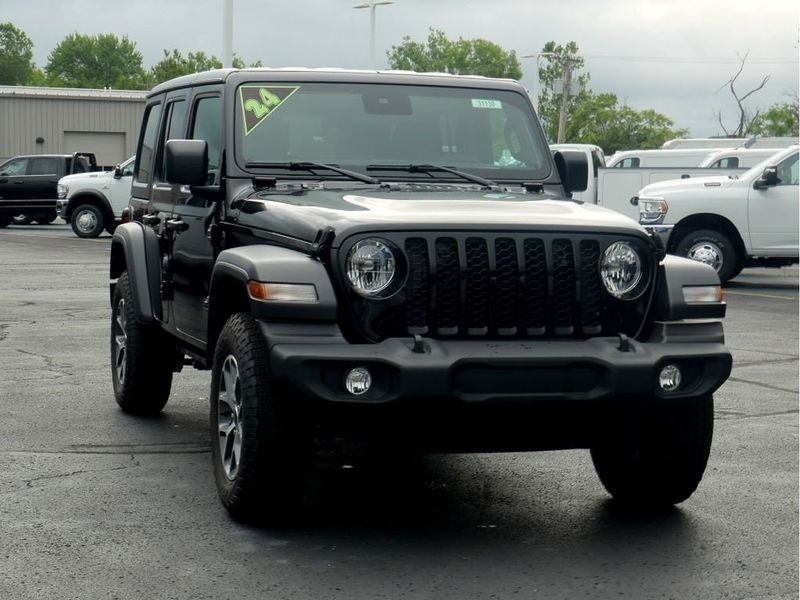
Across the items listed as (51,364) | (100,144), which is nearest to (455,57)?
(100,144)

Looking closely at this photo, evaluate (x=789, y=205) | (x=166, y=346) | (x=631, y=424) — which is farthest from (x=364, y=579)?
(x=789, y=205)

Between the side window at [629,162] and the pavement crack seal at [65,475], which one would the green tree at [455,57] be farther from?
the pavement crack seal at [65,475]

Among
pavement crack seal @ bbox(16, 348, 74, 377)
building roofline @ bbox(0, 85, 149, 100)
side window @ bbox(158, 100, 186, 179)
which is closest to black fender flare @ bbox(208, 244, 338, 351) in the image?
side window @ bbox(158, 100, 186, 179)

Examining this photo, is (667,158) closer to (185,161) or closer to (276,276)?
(185,161)

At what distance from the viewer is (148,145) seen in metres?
8.36

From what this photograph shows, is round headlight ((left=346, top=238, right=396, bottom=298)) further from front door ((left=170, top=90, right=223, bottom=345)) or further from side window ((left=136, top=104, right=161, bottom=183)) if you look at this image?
side window ((left=136, top=104, right=161, bottom=183))

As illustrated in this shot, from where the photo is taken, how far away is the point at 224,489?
5.75 meters

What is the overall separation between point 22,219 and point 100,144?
21.4 meters

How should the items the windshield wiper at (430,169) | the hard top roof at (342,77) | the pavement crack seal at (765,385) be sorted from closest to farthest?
the windshield wiper at (430,169), the hard top roof at (342,77), the pavement crack seal at (765,385)

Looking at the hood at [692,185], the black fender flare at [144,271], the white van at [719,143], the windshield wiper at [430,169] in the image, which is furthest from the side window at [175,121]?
the white van at [719,143]

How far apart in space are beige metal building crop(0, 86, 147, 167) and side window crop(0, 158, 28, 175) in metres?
21.3

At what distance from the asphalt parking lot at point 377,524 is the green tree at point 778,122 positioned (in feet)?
243

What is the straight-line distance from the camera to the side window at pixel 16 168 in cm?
3475

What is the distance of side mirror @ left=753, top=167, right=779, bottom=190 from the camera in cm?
1875
